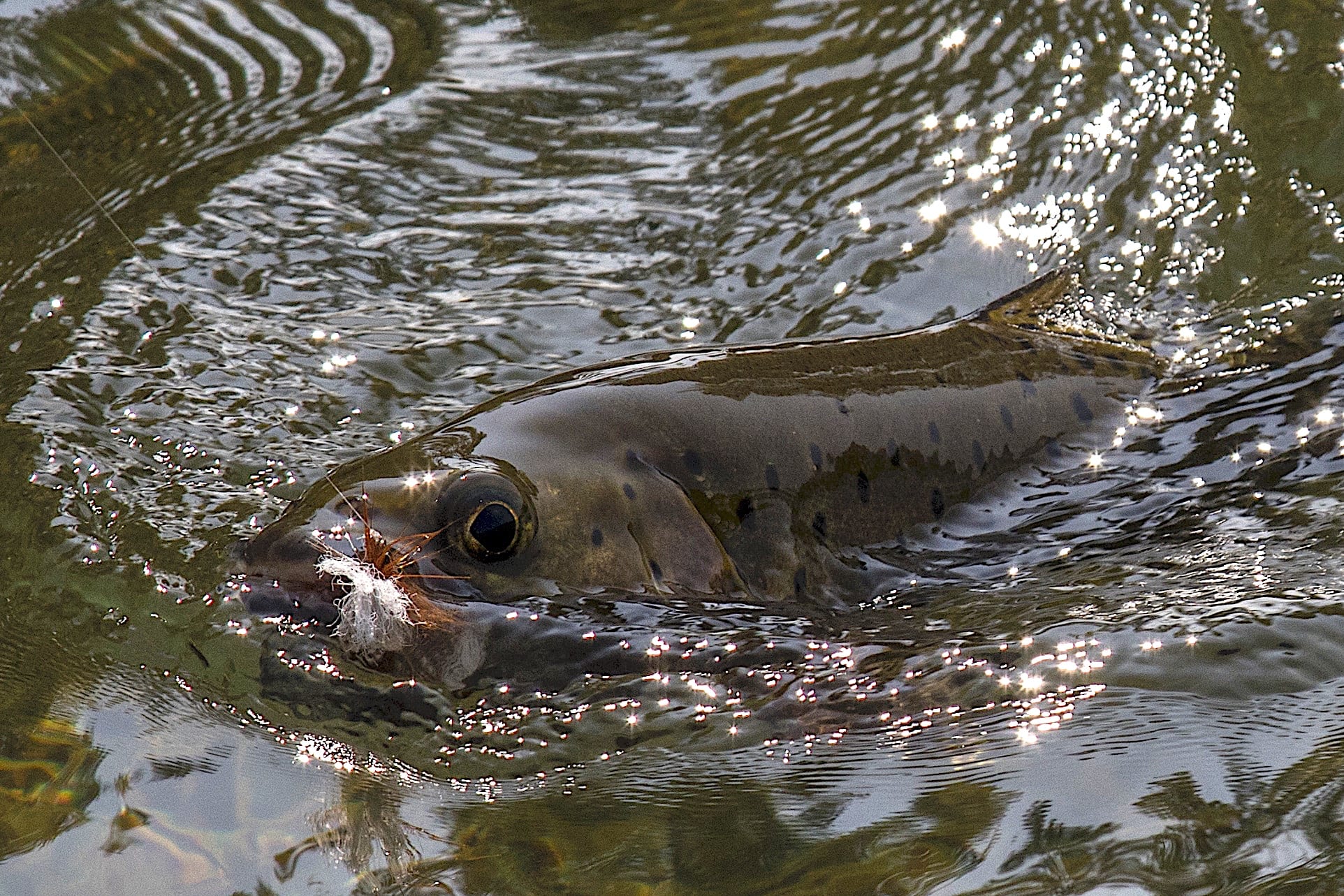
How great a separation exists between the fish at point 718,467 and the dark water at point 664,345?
5.4 inches

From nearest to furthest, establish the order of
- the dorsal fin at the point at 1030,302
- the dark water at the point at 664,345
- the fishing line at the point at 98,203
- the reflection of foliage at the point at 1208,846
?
the reflection of foliage at the point at 1208,846
the dark water at the point at 664,345
the dorsal fin at the point at 1030,302
the fishing line at the point at 98,203

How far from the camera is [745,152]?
6.05m

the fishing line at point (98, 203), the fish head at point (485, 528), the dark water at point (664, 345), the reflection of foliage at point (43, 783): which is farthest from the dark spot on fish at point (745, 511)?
the fishing line at point (98, 203)

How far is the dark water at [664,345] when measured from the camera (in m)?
2.83

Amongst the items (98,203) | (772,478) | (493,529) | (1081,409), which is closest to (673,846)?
(493,529)

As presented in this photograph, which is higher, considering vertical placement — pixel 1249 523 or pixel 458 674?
pixel 458 674

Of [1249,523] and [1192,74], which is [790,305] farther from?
[1192,74]

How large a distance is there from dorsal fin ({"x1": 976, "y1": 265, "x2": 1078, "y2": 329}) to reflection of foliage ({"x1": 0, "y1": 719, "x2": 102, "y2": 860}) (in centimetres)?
274

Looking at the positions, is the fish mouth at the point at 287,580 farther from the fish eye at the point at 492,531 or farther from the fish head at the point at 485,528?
the fish eye at the point at 492,531

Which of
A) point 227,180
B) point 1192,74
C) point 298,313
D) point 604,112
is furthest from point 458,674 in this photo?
point 1192,74

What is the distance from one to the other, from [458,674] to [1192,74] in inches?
176

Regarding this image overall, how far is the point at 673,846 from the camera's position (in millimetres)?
2801

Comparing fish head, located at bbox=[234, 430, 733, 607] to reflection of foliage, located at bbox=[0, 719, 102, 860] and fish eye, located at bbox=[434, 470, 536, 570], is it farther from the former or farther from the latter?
reflection of foliage, located at bbox=[0, 719, 102, 860]

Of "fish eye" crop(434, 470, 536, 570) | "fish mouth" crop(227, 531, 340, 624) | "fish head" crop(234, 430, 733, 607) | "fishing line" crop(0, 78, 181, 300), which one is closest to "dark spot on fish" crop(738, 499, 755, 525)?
"fish head" crop(234, 430, 733, 607)
